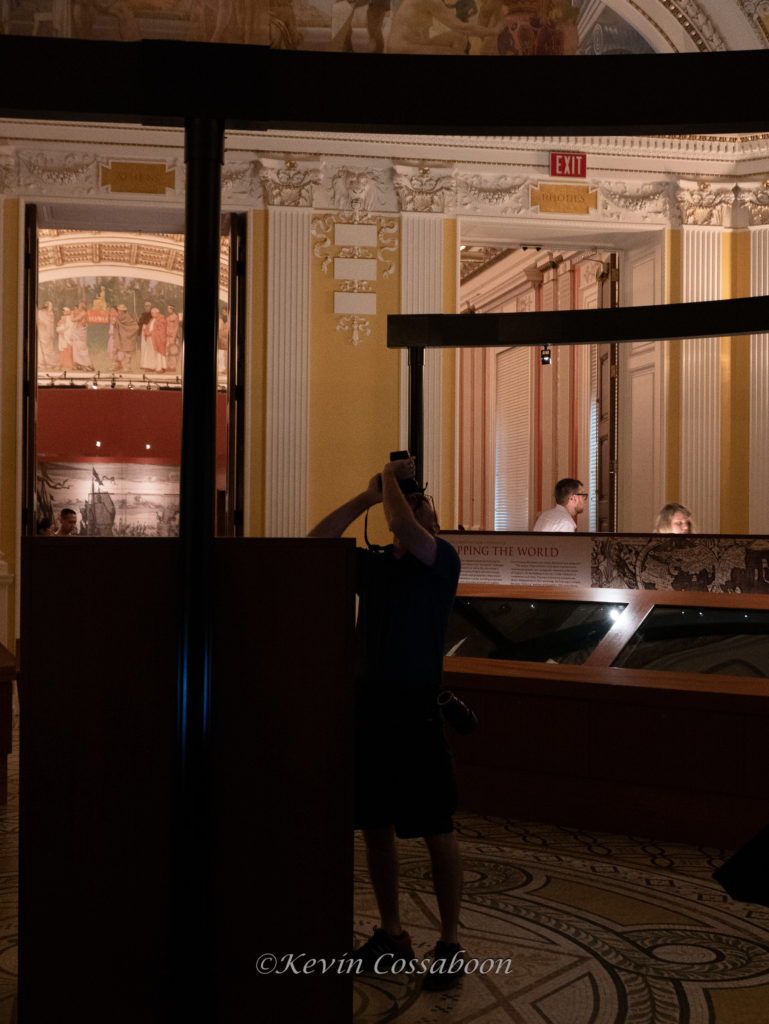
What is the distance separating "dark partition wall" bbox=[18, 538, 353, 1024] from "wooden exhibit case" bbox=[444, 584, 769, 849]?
8.97 ft

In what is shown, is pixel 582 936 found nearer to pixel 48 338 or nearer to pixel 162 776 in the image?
pixel 162 776

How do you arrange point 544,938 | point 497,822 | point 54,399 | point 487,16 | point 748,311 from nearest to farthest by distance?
point 487,16 < point 544,938 < point 497,822 < point 748,311 < point 54,399

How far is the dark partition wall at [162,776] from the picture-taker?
3.05m

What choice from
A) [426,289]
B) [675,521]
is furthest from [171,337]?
[675,521]

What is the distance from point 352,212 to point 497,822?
929cm

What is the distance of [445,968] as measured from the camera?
374 cm

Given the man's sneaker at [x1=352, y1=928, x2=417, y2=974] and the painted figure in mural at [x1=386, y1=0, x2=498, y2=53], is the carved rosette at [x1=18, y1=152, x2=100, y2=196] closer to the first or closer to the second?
the painted figure in mural at [x1=386, y1=0, x2=498, y2=53]

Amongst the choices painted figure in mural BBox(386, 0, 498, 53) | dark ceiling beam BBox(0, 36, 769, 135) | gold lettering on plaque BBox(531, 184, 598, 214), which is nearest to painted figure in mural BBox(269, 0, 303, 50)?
dark ceiling beam BBox(0, 36, 769, 135)

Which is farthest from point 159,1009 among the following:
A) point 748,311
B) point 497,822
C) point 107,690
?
point 748,311

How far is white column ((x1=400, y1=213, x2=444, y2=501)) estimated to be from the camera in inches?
526

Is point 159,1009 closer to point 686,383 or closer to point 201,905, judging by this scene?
point 201,905

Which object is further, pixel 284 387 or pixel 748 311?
pixel 284 387

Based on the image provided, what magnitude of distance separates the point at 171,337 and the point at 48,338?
2442mm

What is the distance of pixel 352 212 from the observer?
1327 centimetres
